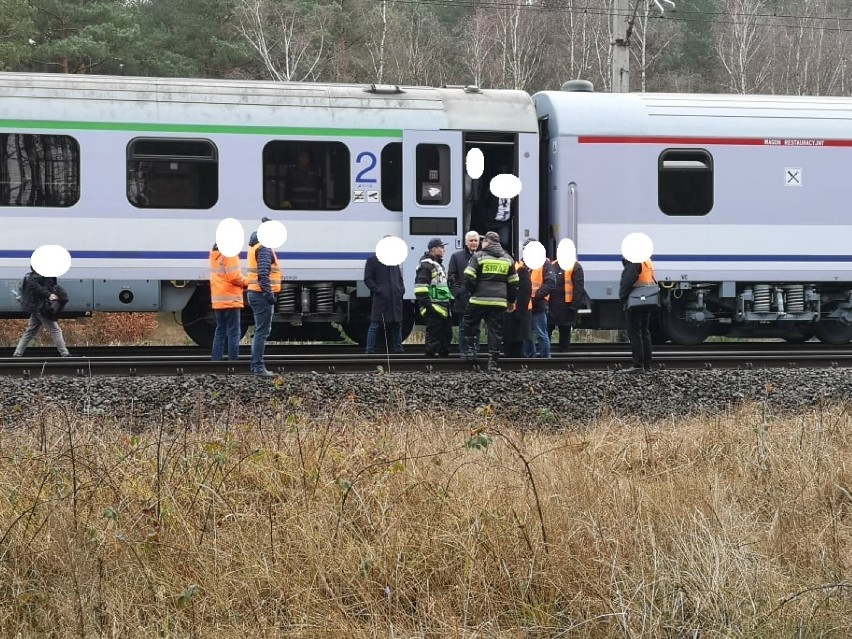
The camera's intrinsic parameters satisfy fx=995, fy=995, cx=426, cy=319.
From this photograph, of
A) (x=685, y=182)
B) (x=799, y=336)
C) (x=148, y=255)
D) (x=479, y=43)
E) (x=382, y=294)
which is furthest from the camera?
(x=479, y=43)

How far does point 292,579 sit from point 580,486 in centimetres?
175

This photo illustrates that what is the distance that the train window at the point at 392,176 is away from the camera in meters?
13.3

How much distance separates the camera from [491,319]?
1098cm

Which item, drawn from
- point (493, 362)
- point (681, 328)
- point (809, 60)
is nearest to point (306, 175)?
point (493, 362)

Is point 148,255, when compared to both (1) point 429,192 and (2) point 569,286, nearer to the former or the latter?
(1) point 429,192

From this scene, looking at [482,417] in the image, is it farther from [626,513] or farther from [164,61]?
[164,61]

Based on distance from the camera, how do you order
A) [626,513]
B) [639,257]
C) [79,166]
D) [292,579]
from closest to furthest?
[292,579] → [626,513] → [639,257] → [79,166]

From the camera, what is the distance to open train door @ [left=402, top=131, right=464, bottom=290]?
1325 centimetres

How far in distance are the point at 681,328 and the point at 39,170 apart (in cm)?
905

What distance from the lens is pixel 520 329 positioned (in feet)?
38.4

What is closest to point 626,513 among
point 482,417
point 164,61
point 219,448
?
point 219,448

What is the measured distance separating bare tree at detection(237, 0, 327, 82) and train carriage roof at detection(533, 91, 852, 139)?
18947 millimetres

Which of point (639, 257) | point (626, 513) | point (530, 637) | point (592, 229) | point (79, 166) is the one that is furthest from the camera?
point (592, 229)

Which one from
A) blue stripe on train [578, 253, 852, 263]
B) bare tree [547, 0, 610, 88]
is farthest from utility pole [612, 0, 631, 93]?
bare tree [547, 0, 610, 88]
